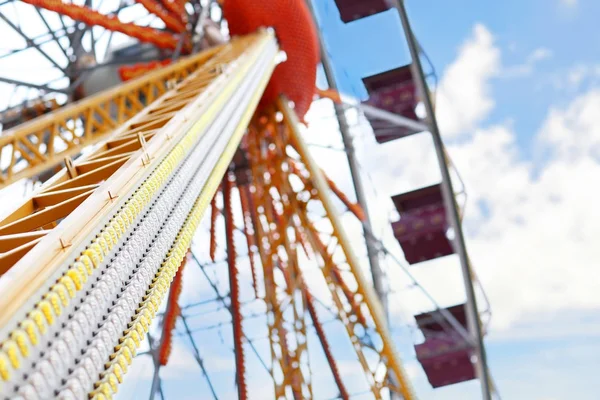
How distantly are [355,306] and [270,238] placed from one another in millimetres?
2227

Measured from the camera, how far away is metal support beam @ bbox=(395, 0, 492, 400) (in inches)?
586

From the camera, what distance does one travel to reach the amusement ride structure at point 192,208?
3172mm

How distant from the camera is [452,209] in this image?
15.9 metres

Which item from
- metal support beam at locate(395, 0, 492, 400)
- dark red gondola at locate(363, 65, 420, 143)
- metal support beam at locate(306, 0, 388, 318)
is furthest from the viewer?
metal support beam at locate(306, 0, 388, 318)

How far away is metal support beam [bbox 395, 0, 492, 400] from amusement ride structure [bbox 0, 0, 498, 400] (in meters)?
0.05

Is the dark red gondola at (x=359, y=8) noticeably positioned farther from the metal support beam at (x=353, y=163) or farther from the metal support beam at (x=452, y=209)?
the metal support beam at (x=452, y=209)

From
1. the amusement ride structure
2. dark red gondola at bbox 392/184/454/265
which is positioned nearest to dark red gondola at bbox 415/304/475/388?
the amusement ride structure

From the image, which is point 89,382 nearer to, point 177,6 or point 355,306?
point 355,306

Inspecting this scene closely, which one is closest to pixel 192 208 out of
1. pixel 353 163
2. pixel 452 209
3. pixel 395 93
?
pixel 452 209

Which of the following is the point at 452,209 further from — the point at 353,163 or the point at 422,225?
the point at 353,163

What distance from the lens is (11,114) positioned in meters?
18.1

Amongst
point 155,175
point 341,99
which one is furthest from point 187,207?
point 341,99

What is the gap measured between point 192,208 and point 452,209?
37.0ft

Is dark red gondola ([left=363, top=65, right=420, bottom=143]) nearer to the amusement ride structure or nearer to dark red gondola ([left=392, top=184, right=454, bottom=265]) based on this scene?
the amusement ride structure
